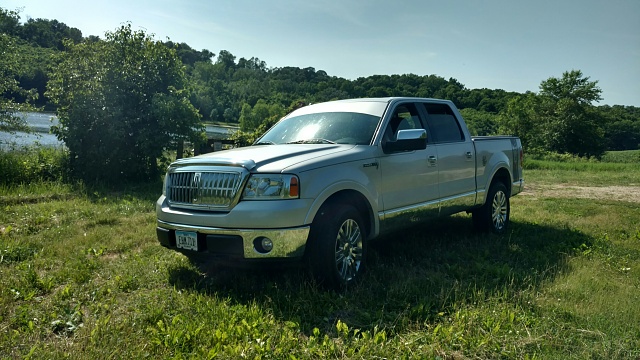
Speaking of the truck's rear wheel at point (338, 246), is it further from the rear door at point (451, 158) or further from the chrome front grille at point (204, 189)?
the rear door at point (451, 158)

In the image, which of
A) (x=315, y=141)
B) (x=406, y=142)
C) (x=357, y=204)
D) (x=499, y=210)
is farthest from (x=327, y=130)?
(x=499, y=210)

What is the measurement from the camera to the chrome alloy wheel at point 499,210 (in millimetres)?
6976

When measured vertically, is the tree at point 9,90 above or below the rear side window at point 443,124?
above

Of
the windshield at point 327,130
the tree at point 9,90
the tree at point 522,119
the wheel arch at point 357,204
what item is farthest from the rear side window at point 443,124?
the tree at point 522,119

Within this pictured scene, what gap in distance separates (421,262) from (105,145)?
27.9 ft


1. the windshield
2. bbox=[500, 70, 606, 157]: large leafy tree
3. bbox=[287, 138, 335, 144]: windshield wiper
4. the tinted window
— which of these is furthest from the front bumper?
bbox=[500, 70, 606, 157]: large leafy tree

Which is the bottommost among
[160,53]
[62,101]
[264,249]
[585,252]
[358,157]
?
[585,252]

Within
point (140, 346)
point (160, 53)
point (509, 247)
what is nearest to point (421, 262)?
point (509, 247)

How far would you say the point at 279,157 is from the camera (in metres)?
4.36

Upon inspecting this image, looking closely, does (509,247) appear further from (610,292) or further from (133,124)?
(133,124)

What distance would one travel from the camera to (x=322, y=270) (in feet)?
13.6

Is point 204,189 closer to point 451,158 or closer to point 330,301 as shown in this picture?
point 330,301

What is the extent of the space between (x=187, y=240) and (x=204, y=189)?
484mm

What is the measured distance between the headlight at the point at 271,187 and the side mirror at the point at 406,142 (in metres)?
1.31
